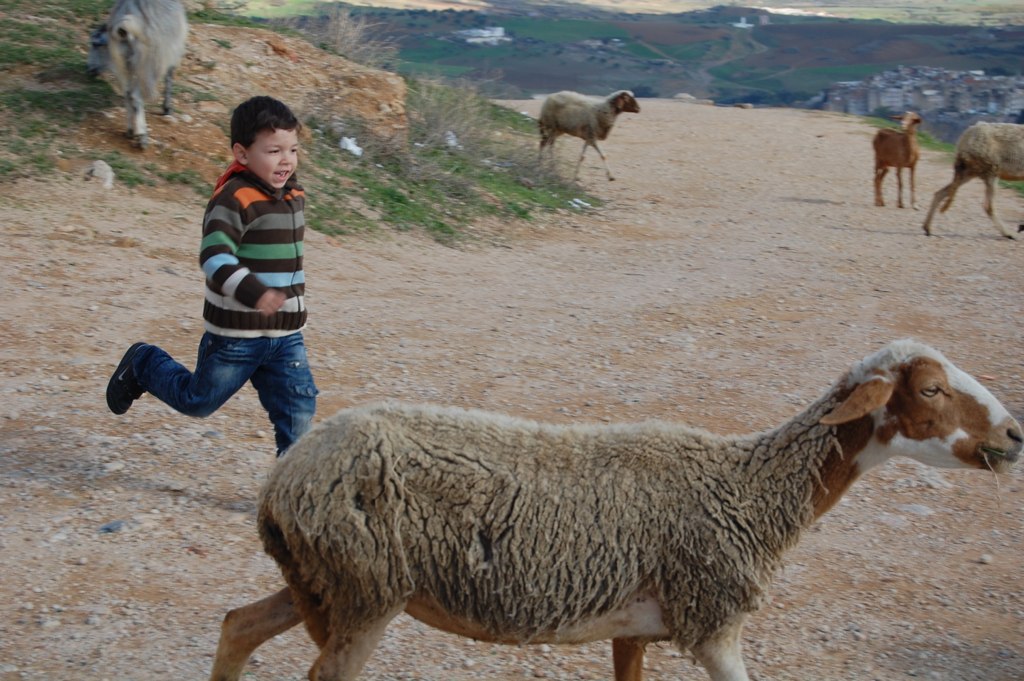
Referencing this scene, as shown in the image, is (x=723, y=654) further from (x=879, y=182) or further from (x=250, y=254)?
(x=879, y=182)

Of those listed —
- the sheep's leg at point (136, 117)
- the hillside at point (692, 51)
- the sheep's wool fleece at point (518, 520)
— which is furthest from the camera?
the hillside at point (692, 51)

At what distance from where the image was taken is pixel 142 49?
10.1 meters

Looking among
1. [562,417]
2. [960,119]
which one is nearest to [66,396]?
[562,417]

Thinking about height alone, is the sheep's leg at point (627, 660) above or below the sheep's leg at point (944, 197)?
above

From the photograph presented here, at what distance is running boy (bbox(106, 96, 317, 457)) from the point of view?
4.01m

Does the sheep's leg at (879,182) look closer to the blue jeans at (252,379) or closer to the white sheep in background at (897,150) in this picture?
the white sheep in background at (897,150)

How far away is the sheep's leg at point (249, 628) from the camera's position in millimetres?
3459

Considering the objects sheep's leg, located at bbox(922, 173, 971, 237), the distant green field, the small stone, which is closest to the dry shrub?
sheep's leg, located at bbox(922, 173, 971, 237)

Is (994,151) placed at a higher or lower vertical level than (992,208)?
higher

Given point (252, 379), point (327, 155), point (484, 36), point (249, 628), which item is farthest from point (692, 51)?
point (249, 628)

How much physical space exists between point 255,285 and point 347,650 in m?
1.41

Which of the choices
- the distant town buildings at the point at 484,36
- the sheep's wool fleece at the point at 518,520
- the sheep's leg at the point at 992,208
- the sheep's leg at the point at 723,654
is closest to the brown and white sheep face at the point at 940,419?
the sheep's wool fleece at the point at 518,520

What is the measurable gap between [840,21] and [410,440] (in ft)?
253

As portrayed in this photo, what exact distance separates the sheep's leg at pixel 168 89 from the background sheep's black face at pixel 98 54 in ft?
2.38
